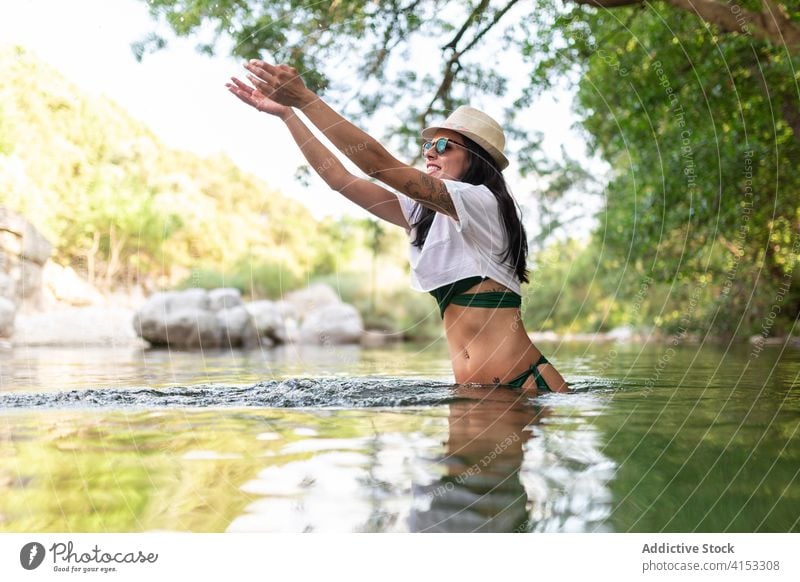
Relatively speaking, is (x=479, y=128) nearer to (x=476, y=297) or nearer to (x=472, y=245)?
(x=472, y=245)

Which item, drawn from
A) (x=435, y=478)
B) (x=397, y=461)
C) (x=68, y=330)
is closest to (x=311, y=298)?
(x=68, y=330)

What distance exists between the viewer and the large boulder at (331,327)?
17.8 meters

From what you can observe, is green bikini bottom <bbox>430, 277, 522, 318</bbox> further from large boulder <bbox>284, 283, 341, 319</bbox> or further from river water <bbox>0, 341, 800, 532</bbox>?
large boulder <bbox>284, 283, 341, 319</bbox>

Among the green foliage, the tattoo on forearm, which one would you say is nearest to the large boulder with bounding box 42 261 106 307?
the green foliage

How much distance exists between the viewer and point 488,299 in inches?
173

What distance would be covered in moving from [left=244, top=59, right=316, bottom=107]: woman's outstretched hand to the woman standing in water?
2.74 ft

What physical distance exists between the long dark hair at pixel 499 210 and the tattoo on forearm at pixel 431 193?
473 millimetres

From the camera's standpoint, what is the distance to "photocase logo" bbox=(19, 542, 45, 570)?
2.37 meters

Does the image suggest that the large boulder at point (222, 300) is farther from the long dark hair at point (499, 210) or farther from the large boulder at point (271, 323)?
the long dark hair at point (499, 210)

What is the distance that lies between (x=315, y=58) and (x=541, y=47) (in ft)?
8.03

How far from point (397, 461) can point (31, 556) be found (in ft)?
3.64

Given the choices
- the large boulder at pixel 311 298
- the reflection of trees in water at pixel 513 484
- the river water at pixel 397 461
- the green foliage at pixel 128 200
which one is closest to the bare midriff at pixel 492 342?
the river water at pixel 397 461

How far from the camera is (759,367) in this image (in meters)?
7.15

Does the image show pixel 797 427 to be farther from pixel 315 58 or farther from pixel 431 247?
pixel 315 58
